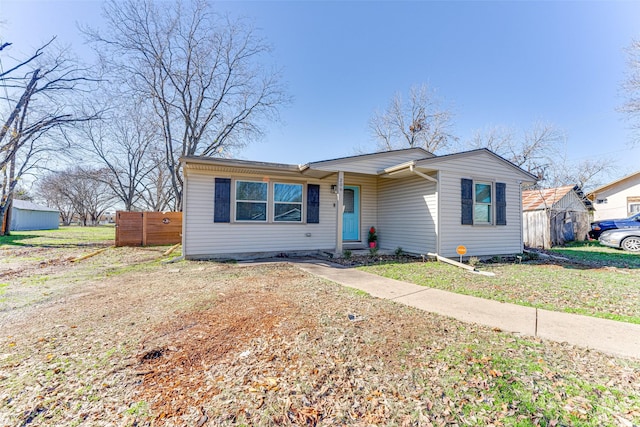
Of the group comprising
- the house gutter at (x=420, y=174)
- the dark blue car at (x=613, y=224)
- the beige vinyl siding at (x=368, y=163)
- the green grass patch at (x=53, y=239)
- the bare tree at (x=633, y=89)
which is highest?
the bare tree at (x=633, y=89)

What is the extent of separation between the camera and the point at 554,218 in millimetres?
12586

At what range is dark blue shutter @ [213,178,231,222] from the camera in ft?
25.5

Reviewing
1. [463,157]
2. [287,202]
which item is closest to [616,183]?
[463,157]

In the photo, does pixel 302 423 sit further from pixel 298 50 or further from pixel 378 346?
pixel 298 50

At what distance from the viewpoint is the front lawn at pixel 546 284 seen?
378 centimetres

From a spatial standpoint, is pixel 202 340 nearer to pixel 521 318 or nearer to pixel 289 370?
pixel 289 370

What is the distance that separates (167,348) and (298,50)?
1380cm

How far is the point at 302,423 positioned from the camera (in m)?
1.63

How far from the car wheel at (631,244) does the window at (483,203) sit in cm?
647

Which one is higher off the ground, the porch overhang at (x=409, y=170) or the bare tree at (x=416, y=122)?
the bare tree at (x=416, y=122)

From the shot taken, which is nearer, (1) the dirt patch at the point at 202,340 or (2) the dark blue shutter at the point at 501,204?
(1) the dirt patch at the point at 202,340

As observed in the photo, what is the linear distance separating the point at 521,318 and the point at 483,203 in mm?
5893

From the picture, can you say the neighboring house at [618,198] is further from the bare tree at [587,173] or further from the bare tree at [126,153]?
the bare tree at [126,153]

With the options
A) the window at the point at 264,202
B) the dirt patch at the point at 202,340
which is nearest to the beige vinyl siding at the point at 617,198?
the window at the point at 264,202
